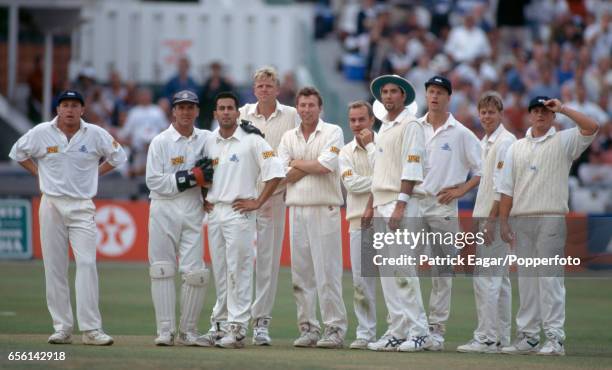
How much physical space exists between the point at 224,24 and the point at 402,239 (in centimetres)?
1874

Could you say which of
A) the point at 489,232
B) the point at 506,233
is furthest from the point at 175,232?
the point at 506,233

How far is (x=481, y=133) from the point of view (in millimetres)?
26594

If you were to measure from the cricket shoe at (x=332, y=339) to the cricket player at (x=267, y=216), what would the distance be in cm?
58

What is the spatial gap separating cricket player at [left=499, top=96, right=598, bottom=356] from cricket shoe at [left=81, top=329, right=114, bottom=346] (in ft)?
13.2

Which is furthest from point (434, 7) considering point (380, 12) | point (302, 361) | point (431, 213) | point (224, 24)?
point (302, 361)

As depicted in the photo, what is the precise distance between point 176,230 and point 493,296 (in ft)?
11.0

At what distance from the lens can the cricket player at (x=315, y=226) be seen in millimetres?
14164

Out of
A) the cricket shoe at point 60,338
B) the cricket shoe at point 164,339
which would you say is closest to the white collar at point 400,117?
the cricket shoe at point 164,339

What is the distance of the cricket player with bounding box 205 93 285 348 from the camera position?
1360 centimetres

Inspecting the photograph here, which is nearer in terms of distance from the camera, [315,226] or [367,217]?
[367,217]

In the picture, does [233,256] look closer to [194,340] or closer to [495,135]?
[194,340]

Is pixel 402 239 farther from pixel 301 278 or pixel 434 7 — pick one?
pixel 434 7

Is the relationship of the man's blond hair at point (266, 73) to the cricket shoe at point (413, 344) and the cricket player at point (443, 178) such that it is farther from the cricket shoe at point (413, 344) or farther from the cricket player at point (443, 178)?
the cricket shoe at point (413, 344)

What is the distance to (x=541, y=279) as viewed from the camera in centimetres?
1344
